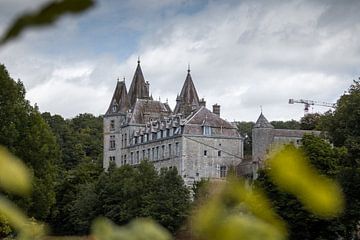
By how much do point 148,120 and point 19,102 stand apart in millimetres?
36840

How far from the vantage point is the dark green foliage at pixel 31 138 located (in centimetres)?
3700

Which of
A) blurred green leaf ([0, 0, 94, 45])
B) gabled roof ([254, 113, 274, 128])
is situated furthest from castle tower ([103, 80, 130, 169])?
blurred green leaf ([0, 0, 94, 45])

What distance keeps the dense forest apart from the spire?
8983 mm

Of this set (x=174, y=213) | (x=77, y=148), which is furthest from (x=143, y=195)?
(x=77, y=148)

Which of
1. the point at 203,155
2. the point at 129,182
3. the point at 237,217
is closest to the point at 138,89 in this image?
the point at 203,155

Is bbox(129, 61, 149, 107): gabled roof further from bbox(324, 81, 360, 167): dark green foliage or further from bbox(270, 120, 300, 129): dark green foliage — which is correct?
bbox(324, 81, 360, 167): dark green foliage

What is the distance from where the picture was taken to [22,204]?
3409cm

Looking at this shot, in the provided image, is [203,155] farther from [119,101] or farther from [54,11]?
[54,11]

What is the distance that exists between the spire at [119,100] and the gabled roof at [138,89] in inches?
27.2

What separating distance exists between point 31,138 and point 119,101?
41.9 metres

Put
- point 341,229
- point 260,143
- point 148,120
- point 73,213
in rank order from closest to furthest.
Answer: point 341,229 → point 73,213 → point 260,143 → point 148,120

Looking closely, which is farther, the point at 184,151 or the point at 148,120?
the point at 148,120

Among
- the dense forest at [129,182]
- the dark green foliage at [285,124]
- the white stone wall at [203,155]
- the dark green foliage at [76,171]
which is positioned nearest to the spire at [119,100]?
the dark green foliage at [76,171]

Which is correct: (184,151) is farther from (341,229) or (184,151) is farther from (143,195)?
(341,229)
